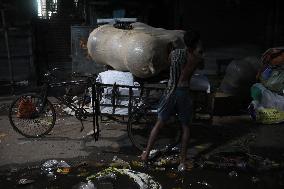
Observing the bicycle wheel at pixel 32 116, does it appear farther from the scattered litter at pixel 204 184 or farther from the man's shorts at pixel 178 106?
the scattered litter at pixel 204 184

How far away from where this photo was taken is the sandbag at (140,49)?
22.1 ft

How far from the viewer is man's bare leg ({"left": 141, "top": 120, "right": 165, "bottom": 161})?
21.1 feet

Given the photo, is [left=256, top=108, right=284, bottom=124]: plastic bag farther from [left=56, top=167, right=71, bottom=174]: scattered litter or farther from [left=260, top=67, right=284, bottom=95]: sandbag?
[left=56, top=167, right=71, bottom=174]: scattered litter

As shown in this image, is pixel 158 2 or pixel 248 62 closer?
pixel 248 62

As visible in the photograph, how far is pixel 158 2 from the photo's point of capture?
44.8ft

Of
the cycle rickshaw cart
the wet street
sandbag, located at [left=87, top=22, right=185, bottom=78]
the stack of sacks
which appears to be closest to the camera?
the wet street

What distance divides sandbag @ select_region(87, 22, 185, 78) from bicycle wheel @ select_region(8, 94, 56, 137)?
166cm

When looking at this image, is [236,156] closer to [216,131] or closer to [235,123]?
[216,131]

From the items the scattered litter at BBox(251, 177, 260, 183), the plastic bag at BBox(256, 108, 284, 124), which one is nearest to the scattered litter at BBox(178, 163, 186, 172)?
the scattered litter at BBox(251, 177, 260, 183)

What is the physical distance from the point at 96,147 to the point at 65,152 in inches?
24.4

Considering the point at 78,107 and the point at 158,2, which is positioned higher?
the point at 158,2

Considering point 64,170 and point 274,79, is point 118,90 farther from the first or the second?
point 274,79

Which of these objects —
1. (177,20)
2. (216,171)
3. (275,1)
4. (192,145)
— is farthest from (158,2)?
(216,171)

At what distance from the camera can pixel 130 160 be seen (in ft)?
22.2
